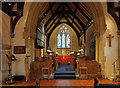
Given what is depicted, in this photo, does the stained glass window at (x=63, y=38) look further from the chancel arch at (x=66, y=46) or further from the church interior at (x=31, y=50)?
the church interior at (x=31, y=50)

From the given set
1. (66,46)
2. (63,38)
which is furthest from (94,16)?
(63,38)

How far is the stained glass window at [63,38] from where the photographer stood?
68.4 ft

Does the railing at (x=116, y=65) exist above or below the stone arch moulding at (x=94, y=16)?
below

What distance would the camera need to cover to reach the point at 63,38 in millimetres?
21125

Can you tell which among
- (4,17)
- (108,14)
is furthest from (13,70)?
(108,14)

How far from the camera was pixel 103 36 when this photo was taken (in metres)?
8.01

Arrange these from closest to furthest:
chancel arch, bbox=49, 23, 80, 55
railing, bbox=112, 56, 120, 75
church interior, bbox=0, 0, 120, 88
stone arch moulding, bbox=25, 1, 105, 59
A: church interior, bbox=0, 0, 120, 88
railing, bbox=112, 56, 120, 75
stone arch moulding, bbox=25, 1, 105, 59
chancel arch, bbox=49, 23, 80, 55

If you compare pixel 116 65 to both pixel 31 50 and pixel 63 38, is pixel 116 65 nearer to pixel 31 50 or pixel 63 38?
pixel 31 50

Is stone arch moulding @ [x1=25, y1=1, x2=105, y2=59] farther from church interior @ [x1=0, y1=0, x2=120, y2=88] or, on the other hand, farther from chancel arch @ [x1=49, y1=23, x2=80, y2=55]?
chancel arch @ [x1=49, y1=23, x2=80, y2=55]

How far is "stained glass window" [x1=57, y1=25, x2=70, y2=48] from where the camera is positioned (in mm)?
20859

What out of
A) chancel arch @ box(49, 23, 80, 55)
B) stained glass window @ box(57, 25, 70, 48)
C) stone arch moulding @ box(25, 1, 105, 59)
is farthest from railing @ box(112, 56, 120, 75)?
stained glass window @ box(57, 25, 70, 48)

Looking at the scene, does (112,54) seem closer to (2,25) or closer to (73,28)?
(2,25)

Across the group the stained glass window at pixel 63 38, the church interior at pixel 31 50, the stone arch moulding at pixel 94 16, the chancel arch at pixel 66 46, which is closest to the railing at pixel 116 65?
the church interior at pixel 31 50

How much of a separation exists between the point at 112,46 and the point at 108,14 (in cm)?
155
